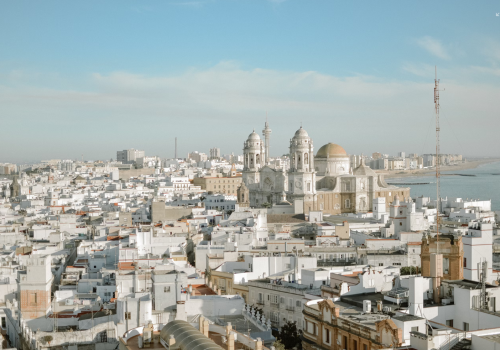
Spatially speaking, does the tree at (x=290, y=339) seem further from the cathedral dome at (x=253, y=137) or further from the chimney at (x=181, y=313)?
the cathedral dome at (x=253, y=137)

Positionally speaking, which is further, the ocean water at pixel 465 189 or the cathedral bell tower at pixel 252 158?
the ocean water at pixel 465 189

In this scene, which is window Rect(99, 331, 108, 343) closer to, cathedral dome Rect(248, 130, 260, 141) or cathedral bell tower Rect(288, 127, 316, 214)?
cathedral bell tower Rect(288, 127, 316, 214)

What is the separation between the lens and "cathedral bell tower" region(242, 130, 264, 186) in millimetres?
45219

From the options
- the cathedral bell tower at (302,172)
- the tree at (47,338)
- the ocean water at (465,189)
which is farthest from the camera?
the ocean water at (465,189)

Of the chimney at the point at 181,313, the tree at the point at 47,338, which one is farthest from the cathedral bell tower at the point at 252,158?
the tree at the point at 47,338

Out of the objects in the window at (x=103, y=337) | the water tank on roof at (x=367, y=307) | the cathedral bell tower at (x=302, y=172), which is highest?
the cathedral bell tower at (x=302, y=172)

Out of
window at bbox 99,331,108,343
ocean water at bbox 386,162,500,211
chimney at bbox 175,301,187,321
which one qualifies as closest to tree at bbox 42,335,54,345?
window at bbox 99,331,108,343

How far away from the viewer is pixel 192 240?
25703 mm

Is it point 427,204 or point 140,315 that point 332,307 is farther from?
point 427,204

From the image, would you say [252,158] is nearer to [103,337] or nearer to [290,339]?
[290,339]

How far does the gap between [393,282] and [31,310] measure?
776 centimetres

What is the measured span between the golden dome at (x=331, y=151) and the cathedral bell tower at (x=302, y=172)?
15.8ft

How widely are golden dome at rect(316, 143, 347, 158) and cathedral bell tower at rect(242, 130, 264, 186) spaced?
3.94 metres

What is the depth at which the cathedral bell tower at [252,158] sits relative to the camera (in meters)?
45.2
